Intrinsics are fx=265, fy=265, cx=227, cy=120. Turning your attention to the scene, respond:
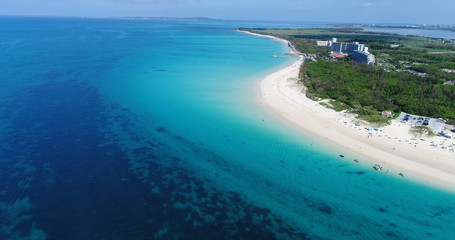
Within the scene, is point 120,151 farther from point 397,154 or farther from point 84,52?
point 84,52

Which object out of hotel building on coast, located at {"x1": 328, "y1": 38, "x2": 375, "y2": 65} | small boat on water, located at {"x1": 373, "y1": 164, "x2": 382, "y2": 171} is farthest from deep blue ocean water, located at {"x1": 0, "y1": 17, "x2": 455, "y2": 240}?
hotel building on coast, located at {"x1": 328, "y1": 38, "x2": 375, "y2": 65}

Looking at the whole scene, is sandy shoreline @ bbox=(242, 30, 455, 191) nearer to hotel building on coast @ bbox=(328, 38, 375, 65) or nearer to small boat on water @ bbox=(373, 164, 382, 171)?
small boat on water @ bbox=(373, 164, 382, 171)

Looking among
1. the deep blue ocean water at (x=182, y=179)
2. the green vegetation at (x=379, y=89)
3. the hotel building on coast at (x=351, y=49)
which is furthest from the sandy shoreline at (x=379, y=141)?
the hotel building on coast at (x=351, y=49)

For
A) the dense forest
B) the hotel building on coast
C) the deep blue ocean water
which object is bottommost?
the deep blue ocean water

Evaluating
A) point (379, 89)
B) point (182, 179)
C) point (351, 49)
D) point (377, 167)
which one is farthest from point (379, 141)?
point (351, 49)

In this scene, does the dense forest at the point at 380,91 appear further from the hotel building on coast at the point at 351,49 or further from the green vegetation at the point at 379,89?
the hotel building on coast at the point at 351,49

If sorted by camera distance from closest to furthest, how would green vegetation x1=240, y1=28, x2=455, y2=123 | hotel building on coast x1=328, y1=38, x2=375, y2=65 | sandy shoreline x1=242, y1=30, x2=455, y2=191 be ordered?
1. sandy shoreline x1=242, y1=30, x2=455, y2=191
2. green vegetation x1=240, y1=28, x2=455, y2=123
3. hotel building on coast x1=328, y1=38, x2=375, y2=65
